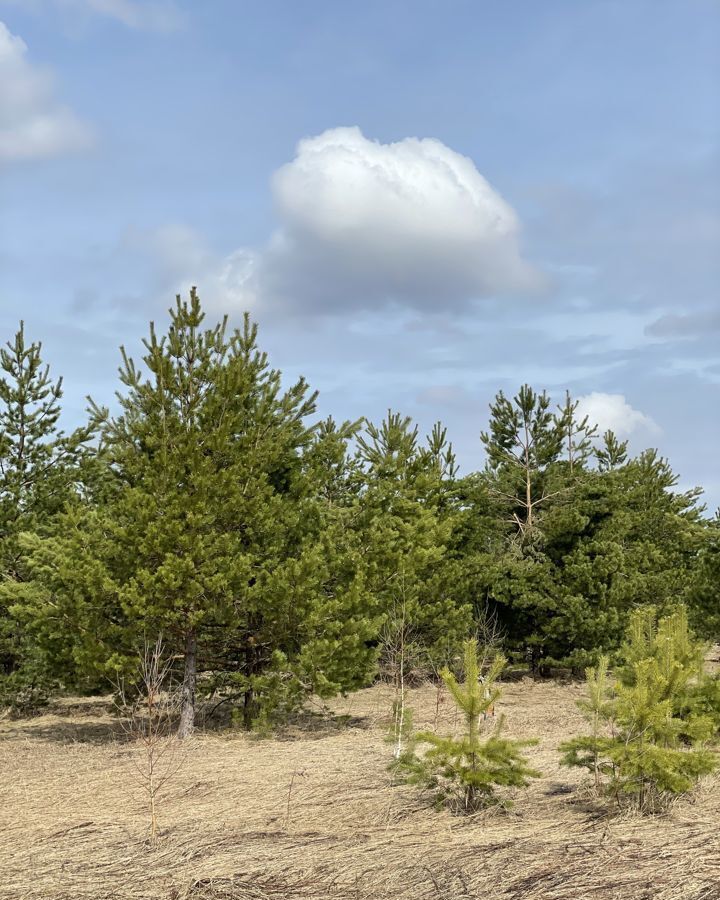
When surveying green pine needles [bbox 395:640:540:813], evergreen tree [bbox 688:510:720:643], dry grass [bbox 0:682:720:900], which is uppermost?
evergreen tree [bbox 688:510:720:643]

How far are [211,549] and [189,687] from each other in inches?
121

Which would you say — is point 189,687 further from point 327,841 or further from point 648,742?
point 648,742

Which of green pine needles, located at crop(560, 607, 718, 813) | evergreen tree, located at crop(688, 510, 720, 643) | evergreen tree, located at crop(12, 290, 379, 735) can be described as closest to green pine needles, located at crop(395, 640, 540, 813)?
green pine needles, located at crop(560, 607, 718, 813)

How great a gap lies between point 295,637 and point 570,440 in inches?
615

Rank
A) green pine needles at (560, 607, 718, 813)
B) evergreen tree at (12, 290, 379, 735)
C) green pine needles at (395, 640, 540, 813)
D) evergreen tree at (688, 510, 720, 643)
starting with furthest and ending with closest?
evergreen tree at (688, 510, 720, 643)
evergreen tree at (12, 290, 379, 735)
green pine needles at (395, 640, 540, 813)
green pine needles at (560, 607, 718, 813)

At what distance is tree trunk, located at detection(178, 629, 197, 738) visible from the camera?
1559 cm

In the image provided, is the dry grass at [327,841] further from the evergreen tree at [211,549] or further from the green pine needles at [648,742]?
the evergreen tree at [211,549]

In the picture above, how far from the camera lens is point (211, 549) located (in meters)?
14.4

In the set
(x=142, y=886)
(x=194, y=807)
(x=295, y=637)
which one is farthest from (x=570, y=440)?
(x=142, y=886)

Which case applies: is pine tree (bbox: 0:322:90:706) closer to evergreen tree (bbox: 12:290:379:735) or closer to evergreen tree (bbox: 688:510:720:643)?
evergreen tree (bbox: 12:290:379:735)

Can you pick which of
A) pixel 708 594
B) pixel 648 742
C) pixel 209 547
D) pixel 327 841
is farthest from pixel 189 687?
pixel 708 594

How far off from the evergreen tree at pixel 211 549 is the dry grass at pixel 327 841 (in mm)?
2511

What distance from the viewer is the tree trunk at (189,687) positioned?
15.6 metres

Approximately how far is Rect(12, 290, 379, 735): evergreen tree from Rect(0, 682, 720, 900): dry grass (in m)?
2.51
